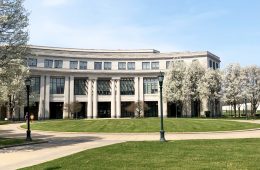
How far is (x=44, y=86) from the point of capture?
307 feet

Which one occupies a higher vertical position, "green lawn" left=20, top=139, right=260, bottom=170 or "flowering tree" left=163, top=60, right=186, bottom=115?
"flowering tree" left=163, top=60, right=186, bottom=115

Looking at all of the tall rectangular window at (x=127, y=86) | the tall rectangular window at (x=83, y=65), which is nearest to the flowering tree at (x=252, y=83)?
the tall rectangular window at (x=127, y=86)

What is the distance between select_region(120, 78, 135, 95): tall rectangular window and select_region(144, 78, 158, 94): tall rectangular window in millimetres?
3799

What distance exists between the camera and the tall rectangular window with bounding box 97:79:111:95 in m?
100

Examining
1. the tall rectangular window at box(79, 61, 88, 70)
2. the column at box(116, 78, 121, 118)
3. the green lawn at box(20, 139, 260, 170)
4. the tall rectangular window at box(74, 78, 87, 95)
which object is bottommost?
the green lawn at box(20, 139, 260, 170)

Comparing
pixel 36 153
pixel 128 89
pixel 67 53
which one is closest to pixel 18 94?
pixel 67 53

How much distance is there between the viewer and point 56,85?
95938 mm

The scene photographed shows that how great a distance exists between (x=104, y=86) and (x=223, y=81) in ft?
111

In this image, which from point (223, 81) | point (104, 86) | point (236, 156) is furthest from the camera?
point (104, 86)

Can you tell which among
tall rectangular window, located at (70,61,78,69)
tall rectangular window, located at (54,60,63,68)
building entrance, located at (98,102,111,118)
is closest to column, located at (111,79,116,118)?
building entrance, located at (98,102,111,118)

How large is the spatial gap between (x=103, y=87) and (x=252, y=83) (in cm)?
4097

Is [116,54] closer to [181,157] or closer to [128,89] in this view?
[128,89]

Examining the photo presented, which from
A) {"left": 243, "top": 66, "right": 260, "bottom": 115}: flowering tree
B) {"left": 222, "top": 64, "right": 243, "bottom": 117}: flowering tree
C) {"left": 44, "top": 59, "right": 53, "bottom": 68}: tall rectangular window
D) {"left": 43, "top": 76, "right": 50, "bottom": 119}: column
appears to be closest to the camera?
{"left": 222, "top": 64, "right": 243, "bottom": 117}: flowering tree

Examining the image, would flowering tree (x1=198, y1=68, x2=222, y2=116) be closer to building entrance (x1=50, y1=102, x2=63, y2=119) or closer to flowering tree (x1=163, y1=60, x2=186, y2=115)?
flowering tree (x1=163, y1=60, x2=186, y2=115)
